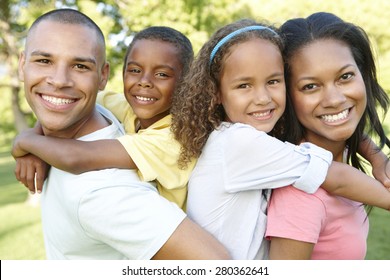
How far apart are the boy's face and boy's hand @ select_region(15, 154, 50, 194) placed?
2.21 ft

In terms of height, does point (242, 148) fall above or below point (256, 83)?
below

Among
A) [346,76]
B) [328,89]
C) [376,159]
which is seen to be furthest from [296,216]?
[376,159]

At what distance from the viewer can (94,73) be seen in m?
2.26

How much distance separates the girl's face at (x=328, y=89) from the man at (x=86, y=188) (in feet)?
2.64

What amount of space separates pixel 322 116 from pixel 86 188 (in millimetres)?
1191

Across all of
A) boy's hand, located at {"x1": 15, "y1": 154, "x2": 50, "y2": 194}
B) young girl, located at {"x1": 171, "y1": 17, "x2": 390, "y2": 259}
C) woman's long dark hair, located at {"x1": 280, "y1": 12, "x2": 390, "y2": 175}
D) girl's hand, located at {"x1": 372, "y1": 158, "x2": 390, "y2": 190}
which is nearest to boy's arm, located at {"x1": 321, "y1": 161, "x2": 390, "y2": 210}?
young girl, located at {"x1": 171, "y1": 17, "x2": 390, "y2": 259}

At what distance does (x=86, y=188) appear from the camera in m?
1.99

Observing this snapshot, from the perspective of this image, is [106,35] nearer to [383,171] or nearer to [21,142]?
Answer: [21,142]

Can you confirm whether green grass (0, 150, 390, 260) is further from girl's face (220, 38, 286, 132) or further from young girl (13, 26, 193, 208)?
girl's face (220, 38, 286, 132)

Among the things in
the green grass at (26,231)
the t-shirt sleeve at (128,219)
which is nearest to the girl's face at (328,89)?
the t-shirt sleeve at (128,219)

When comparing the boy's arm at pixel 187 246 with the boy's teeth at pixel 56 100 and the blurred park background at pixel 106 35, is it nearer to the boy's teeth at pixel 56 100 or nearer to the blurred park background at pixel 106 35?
the boy's teeth at pixel 56 100
